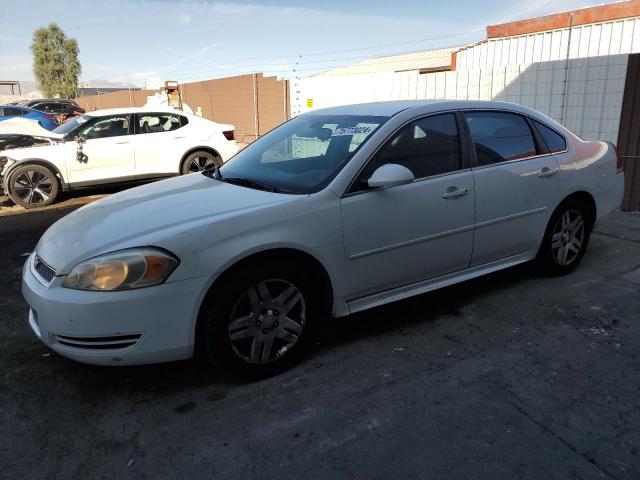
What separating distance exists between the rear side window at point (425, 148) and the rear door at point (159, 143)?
6.56 metres

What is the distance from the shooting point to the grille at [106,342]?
268cm

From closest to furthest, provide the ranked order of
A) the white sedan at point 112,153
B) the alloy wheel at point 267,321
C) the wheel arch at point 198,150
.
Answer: the alloy wheel at point 267,321
the white sedan at point 112,153
the wheel arch at point 198,150

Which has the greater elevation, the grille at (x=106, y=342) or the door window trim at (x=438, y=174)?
the door window trim at (x=438, y=174)

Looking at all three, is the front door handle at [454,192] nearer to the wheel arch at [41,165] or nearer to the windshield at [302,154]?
the windshield at [302,154]

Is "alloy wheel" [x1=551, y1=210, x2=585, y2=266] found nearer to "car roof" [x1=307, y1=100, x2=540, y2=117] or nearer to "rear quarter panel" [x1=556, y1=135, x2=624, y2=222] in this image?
"rear quarter panel" [x1=556, y1=135, x2=624, y2=222]

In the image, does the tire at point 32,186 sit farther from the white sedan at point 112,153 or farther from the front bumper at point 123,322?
the front bumper at point 123,322

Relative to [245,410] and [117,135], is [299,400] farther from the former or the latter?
[117,135]

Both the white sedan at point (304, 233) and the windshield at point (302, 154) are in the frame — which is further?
the windshield at point (302, 154)

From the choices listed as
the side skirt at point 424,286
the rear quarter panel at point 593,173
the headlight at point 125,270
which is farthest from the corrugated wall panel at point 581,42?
the headlight at point 125,270

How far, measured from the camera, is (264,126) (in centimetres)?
1551

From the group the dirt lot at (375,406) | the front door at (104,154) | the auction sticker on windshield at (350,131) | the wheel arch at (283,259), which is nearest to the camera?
the dirt lot at (375,406)

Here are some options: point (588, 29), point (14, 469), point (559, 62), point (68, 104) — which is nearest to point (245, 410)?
point (14, 469)

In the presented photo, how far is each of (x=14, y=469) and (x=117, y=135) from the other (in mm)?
7415

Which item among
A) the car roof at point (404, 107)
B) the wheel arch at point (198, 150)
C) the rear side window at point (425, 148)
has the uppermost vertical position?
the car roof at point (404, 107)
